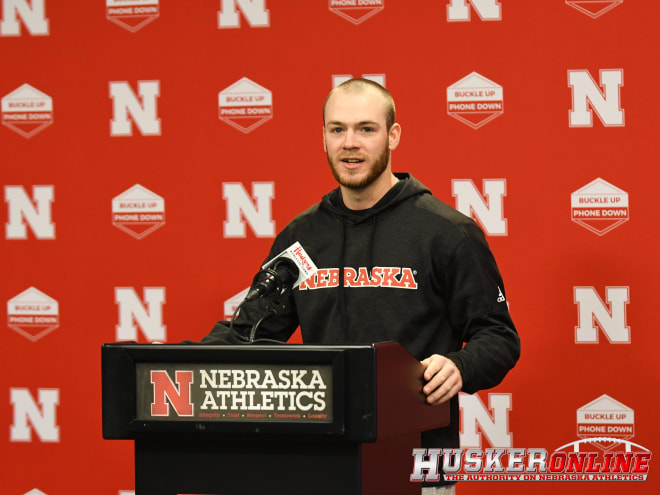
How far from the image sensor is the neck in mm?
2117

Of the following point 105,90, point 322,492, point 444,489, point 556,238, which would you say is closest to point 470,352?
point 444,489

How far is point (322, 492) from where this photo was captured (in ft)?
4.48

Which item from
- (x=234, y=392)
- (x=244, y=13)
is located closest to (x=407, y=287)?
(x=234, y=392)

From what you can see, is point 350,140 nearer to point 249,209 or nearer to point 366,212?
point 366,212

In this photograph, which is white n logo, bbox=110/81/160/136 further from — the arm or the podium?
the podium

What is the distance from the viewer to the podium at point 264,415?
4.30 ft

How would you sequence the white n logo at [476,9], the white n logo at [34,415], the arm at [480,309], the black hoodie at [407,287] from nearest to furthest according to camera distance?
the arm at [480,309]
the black hoodie at [407,287]
the white n logo at [476,9]
the white n logo at [34,415]

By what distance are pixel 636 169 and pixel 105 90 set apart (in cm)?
192

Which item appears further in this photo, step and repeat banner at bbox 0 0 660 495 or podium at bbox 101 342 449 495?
step and repeat banner at bbox 0 0 660 495

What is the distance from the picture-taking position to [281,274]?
1.61 m

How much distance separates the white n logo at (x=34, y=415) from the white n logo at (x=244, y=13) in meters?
1.51

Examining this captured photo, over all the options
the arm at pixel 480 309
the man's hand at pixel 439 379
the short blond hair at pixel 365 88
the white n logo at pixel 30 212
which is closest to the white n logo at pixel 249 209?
the white n logo at pixel 30 212

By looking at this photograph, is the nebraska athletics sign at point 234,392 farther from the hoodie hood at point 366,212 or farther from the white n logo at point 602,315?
the white n logo at point 602,315

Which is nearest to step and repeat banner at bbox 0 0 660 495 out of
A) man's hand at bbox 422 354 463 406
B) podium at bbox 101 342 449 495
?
man's hand at bbox 422 354 463 406
